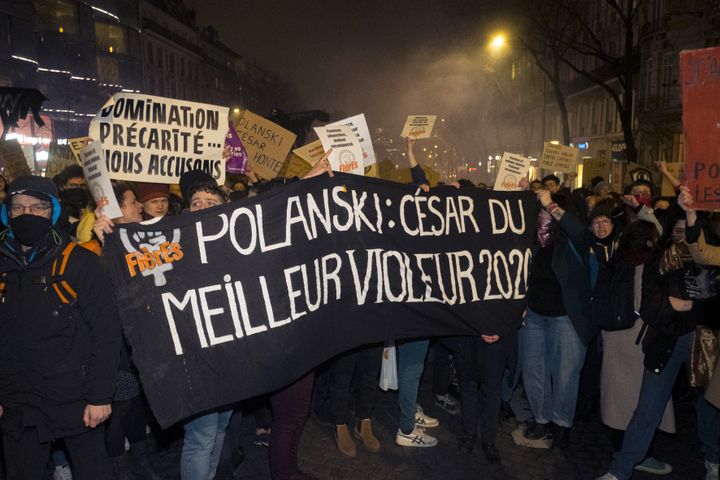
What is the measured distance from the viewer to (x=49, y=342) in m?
3.25

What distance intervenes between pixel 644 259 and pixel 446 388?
2486mm

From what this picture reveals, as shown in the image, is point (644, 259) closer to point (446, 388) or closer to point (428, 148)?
point (446, 388)

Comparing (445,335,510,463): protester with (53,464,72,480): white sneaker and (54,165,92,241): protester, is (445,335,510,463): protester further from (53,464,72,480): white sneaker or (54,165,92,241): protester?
(54,165,92,241): protester

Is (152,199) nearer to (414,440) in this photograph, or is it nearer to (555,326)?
(414,440)

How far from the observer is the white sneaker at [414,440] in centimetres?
515

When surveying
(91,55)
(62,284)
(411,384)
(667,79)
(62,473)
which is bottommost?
(62,473)

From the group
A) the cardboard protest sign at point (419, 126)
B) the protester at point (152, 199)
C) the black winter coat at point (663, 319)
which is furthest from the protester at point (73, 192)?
the black winter coat at point (663, 319)

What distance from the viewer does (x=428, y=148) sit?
108750 millimetres

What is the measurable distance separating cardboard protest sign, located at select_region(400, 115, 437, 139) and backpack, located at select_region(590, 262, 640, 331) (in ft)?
10.1

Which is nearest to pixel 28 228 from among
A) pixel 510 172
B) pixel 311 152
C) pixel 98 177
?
pixel 98 177

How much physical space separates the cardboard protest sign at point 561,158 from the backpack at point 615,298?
7.06 m

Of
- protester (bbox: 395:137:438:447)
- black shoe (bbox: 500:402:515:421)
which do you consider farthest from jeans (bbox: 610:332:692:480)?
protester (bbox: 395:137:438:447)

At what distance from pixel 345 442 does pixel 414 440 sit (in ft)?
1.95

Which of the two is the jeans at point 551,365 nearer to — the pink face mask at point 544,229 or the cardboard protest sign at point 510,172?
the pink face mask at point 544,229
